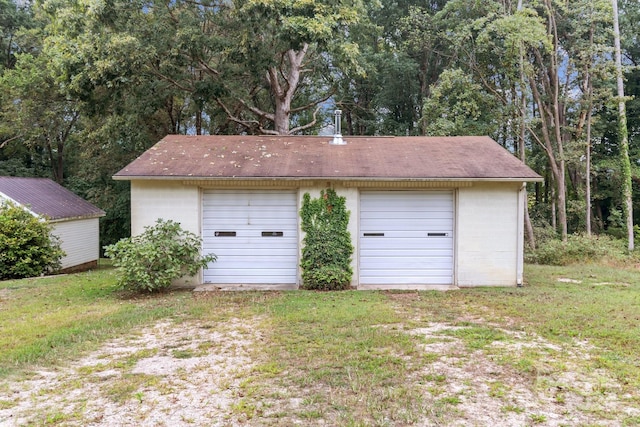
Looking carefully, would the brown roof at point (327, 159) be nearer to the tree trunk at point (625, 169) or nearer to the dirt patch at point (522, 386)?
the dirt patch at point (522, 386)

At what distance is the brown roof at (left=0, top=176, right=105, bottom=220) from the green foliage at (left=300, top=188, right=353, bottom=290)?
8944 millimetres

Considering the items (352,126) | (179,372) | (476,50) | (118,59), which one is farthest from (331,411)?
(352,126)

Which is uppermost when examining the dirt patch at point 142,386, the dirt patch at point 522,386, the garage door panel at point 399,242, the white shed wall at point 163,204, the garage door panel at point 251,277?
the white shed wall at point 163,204

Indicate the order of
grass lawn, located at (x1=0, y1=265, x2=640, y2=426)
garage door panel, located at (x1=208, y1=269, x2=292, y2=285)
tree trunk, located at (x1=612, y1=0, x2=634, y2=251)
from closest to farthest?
1. grass lawn, located at (x1=0, y1=265, x2=640, y2=426)
2. garage door panel, located at (x1=208, y1=269, x2=292, y2=285)
3. tree trunk, located at (x1=612, y1=0, x2=634, y2=251)

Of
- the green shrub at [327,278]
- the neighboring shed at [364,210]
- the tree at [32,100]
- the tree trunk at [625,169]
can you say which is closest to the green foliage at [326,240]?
the green shrub at [327,278]

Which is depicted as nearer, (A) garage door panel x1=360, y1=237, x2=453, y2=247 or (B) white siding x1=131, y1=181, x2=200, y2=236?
(B) white siding x1=131, y1=181, x2=200, y2=236

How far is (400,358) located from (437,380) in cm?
60

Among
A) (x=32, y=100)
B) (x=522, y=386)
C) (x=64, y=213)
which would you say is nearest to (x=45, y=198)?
(x=64, y=213)

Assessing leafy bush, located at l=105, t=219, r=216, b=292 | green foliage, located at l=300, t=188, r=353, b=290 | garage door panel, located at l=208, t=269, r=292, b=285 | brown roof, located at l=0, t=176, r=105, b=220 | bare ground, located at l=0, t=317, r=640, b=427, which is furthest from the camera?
brown roof, located at l=0, t=176, r=105, b=220

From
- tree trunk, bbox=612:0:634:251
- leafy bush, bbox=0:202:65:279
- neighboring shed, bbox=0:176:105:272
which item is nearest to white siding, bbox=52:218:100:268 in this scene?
neighboring shed, bbox=0:176:105:272

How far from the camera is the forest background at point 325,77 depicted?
1255 cm

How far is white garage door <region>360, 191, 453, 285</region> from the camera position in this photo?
8.76 metres

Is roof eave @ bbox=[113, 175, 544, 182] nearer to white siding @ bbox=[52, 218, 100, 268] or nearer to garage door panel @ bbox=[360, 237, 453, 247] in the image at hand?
garage door panel @ bbox=[360, 237, 453, 247]

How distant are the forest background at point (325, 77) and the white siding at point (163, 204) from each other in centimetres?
554
